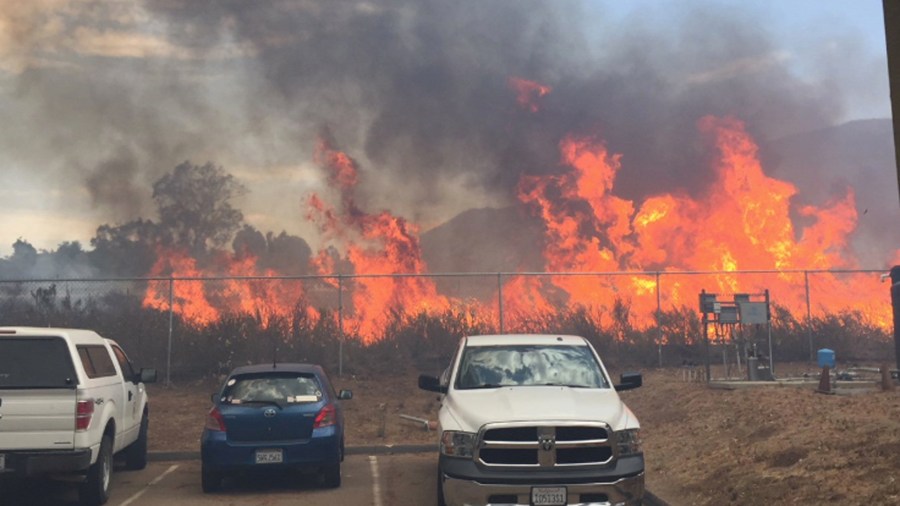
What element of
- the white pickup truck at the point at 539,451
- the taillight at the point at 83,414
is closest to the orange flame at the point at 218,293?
the taillight at the point at 83,414

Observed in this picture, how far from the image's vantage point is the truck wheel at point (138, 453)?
1238 cm

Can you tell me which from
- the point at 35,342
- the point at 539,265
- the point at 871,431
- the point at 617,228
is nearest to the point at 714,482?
the point at 871,431

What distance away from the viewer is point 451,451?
740 centimetres

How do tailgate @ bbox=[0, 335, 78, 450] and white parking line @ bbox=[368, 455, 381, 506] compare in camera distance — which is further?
white parking line @ bbox=[368, 455, 381, 506]

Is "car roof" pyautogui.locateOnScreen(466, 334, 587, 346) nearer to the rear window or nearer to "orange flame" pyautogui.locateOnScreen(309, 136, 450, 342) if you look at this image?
the rear window

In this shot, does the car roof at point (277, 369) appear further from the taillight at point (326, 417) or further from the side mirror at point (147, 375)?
the side mirror at point (147, 375)

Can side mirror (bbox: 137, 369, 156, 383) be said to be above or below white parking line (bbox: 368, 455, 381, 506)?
above

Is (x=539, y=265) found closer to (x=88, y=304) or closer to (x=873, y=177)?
(x=88, y=304)

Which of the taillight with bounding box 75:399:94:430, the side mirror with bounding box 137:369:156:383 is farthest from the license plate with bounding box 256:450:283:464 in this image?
the side mirror with bounding box 137:369:156:383

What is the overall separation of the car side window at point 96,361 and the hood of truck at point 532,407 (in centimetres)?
440

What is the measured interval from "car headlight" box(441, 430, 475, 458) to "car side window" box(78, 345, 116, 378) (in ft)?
14.9

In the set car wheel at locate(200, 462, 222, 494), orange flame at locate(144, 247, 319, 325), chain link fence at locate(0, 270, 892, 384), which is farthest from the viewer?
orange flame at locate(144, 247, 319, 325)

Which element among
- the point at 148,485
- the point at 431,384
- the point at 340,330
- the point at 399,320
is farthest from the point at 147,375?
the point at 399,320

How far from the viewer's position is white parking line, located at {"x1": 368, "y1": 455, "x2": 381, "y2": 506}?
9648 mm
